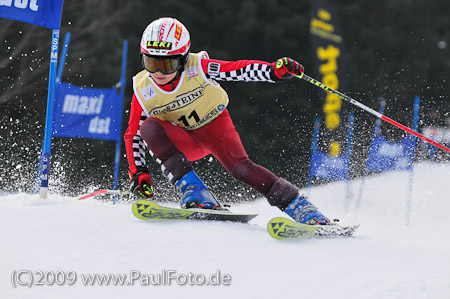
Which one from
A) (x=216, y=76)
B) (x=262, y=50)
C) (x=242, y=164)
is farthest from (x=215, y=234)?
(x=262, y=50)

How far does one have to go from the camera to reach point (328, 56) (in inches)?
575

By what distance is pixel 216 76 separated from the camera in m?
4.19

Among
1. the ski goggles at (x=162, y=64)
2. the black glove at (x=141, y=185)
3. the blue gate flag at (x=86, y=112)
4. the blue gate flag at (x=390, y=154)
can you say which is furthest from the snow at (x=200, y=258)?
the blue gate flag at (x=390, y=154)

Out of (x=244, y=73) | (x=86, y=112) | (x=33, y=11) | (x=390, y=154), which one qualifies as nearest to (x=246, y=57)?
(x=390, y=154)

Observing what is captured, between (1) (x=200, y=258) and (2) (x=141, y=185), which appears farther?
(2) (x=141, y=185)

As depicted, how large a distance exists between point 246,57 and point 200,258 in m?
15.3

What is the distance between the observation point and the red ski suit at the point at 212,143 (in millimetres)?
4020

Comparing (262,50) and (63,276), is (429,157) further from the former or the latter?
(63,276)

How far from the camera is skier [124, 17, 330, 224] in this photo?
397cm

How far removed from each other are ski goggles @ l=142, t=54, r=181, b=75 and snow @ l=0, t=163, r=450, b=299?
949mm

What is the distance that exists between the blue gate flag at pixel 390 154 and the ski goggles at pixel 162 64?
5056 millimetres

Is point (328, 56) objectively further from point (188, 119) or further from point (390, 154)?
point (188, 119)

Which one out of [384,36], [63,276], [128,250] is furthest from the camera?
[384,36]

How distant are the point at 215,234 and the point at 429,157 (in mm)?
10428
